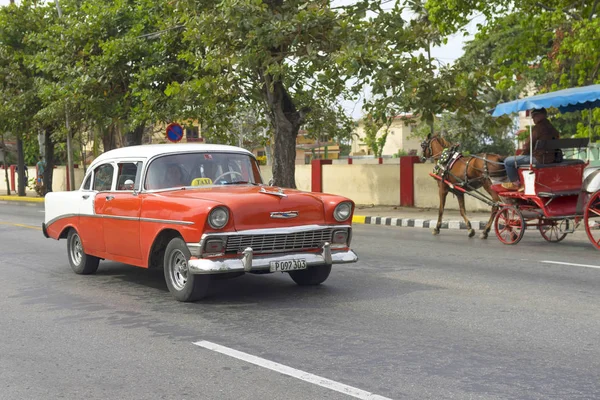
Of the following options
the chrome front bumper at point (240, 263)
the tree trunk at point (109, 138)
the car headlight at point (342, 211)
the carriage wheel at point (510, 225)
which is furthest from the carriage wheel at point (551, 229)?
the tree trunk at point (109, 138)

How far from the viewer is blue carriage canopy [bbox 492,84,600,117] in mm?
12695

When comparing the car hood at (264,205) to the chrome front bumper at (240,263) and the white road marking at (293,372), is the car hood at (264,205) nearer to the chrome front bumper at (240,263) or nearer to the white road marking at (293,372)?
the chrome front bumper at (240,263)

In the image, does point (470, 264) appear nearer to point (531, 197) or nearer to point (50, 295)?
point (531, 197)

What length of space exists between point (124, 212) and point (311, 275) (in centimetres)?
234

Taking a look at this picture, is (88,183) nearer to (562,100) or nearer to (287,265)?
(287,265)

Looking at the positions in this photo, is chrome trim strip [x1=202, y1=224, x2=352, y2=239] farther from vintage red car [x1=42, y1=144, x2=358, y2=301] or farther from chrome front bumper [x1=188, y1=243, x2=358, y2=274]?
chrome front bumper [x1=188, y1=243, x2=358, y2=274]

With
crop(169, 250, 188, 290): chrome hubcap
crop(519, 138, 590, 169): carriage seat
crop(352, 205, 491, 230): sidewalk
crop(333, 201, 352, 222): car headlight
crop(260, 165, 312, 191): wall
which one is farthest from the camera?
crop(260, 165, 312, 191): wall

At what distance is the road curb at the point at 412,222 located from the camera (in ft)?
60.2

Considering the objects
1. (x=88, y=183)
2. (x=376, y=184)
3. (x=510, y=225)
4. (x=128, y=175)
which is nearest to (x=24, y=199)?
(x=376, y=184)

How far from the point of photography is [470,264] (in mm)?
11375

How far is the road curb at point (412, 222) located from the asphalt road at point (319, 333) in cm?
669

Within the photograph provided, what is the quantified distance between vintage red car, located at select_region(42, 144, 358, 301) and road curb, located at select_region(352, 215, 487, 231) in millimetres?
9441

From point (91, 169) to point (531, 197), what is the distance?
7115 millimetres

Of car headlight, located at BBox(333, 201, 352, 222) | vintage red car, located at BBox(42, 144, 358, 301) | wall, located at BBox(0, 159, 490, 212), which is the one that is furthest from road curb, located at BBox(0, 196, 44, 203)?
car headlight, located at BBox(333, 201, 352, 222)
